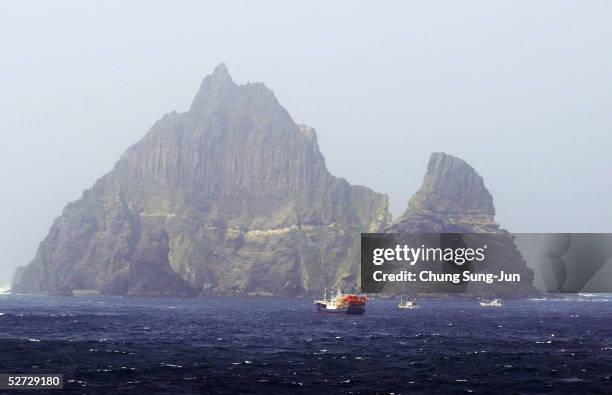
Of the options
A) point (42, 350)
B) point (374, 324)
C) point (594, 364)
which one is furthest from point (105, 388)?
point (374, 324)

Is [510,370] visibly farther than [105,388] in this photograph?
Yes

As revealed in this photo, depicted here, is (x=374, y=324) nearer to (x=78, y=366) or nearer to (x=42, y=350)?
(x=42, y=350)

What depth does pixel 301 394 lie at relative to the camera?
256 feet

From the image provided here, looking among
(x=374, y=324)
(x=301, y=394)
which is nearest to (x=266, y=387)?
(x=301, y=394)

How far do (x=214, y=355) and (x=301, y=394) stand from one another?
32.9 metres

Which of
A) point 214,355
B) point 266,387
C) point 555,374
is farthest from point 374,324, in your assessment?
point 266,387

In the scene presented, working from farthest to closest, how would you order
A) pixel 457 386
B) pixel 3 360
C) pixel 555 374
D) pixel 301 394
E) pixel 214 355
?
Result: 1. pixel 214 355
2. pixel 3 360
3. pixel 555 374
4. pixel 457 386
5. pixel 301 394

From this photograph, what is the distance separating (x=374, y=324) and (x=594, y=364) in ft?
295

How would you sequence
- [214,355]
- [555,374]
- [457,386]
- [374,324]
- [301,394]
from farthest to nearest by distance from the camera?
[374,324]
[214,355]
[555,374]
[457,386]
[301,394]

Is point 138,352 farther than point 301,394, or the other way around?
point 138,352

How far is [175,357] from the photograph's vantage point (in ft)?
348

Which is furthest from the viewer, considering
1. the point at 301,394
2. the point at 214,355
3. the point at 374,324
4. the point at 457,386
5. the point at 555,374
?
the point at 374,324

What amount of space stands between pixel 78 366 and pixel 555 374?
45.7m

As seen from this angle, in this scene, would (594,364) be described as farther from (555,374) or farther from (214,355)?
(214,355)
